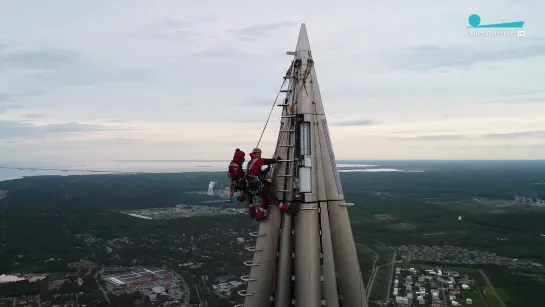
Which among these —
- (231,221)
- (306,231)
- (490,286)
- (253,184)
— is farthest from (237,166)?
(231,221)

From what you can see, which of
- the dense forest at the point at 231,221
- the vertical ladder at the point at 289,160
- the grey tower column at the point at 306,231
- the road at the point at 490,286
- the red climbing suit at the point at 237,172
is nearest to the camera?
the grey tower column at the point at 306,231

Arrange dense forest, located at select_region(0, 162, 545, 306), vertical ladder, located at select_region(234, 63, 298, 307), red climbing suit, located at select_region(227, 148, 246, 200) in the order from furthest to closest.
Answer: dense forest, located at select_region(0, 162, 545, 306)
red climbing suit, located at select_region(227, 148, 246, 200)
vertical ladder, located at select_region(234, 63, 298, 307)


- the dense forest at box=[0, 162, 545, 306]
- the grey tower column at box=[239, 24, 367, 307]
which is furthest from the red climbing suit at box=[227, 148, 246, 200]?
the dense forest at box=[0, 162, 545, 306]

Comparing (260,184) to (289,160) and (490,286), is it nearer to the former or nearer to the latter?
(289,160)

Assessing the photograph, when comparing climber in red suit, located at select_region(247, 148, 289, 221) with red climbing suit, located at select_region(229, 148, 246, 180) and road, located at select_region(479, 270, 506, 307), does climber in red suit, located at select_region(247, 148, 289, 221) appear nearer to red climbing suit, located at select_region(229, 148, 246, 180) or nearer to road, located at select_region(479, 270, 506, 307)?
red climbing suit, located at select_region(229, 148, 246, 180)

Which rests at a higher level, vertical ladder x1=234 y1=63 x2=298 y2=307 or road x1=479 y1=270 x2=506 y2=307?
vertical ladder x1=234 y1=63 x2=298 y2=307

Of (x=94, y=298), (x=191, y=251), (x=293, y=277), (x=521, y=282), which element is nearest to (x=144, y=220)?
(x=191, y=251)

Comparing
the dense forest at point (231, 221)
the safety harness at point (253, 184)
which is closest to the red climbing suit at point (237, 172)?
the safety harness at point (253, 184)

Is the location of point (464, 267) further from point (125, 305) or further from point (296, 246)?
point (296, 246)

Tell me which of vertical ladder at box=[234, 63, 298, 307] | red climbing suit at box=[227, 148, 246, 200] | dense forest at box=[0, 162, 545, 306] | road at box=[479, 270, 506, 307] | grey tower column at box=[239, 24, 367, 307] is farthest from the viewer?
dense forest at box=[0, 162, 545, 306]

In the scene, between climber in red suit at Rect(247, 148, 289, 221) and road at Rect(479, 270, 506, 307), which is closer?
climber in red suit at Rect(247, 148, 289, 221)

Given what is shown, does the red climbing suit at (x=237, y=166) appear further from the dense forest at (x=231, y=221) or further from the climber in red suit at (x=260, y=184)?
the dense forest at (x=231, y=221)
